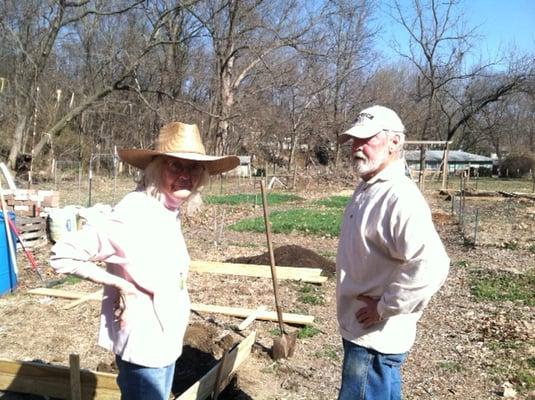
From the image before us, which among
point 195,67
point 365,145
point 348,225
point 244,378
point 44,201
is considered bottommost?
point 244,378

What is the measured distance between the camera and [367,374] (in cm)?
245

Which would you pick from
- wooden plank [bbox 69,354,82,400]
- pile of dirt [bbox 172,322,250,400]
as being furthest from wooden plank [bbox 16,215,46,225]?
wooden plank [bbox 69,354,82,400]

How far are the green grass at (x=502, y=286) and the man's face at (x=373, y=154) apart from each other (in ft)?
18.5

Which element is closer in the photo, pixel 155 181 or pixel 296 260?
pixel 155 181

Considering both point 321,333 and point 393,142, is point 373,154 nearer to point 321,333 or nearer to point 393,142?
point 393,142

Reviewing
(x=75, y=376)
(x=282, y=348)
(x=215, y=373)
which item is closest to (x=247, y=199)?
(x=282, y=348)

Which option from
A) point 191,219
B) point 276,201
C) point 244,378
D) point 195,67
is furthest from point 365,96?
point 244,378

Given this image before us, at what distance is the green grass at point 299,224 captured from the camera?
13570mm

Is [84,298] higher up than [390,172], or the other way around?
[390,172]

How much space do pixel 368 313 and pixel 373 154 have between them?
29.2 inches

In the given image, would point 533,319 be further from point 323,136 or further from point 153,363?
point 323,136

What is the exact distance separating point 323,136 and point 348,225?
40171mm

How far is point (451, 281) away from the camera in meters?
8.43

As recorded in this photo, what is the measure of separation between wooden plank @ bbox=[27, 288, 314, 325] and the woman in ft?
12.6
